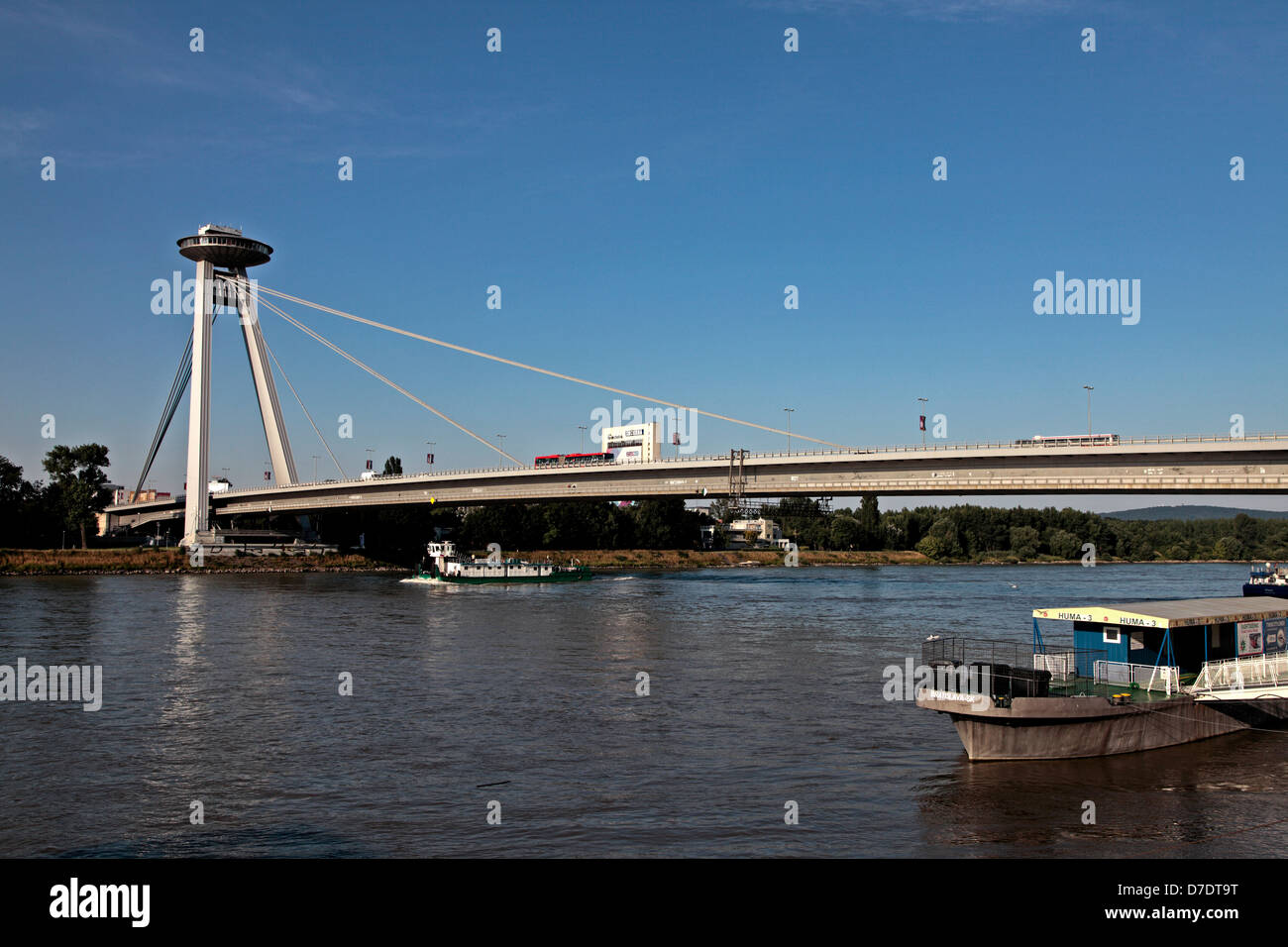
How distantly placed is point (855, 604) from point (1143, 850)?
44406mm

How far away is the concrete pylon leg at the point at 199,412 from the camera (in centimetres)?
8475

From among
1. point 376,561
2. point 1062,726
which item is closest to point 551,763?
point 1062,726

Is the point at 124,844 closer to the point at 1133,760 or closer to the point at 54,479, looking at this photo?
the point at 1133,760

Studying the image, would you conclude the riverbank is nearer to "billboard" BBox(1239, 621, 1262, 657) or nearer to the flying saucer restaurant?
the flying saucer restaurant

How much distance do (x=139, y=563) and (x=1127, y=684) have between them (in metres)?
83.2

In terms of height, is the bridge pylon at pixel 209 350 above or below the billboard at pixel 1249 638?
above

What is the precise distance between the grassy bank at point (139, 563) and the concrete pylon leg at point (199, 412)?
9.74 feet

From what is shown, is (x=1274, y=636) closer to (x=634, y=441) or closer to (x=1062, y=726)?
(x=1062, y=726)

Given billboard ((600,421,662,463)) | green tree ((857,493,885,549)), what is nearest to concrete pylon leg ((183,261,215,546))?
billboard ((600,421,662,463))

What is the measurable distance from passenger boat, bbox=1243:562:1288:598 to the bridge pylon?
232 ft
